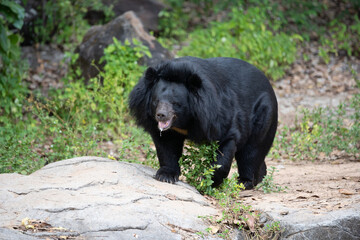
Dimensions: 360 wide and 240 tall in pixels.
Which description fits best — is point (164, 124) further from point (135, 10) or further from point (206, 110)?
point (135, 10)

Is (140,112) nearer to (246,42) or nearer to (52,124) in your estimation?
(52,124)

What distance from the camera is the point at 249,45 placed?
9117mm

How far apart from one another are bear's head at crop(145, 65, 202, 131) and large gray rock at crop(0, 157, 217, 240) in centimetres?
56

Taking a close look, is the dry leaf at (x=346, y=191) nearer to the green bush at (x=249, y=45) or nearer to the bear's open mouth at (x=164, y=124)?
the bear's open mouth at (x=164, y=124)

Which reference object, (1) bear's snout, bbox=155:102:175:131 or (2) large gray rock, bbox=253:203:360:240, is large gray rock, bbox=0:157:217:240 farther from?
(2) large gray rock, bbox=253:203:360:240

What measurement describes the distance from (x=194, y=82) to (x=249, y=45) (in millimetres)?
5273

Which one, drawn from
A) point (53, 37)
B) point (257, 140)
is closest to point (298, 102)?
point (257, 140)

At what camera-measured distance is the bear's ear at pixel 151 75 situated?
13.7ft

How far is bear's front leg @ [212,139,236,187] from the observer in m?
4.31

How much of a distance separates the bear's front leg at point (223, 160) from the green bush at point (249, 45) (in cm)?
462

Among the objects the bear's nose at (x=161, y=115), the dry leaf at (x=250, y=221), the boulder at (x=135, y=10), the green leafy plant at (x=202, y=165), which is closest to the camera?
the dry leaf at (x=250, y=221)

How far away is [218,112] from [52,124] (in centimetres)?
226

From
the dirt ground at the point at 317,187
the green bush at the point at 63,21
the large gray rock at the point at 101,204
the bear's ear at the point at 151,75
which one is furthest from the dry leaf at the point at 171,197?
the green bush at the point at 63,21

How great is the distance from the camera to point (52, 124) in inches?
220
